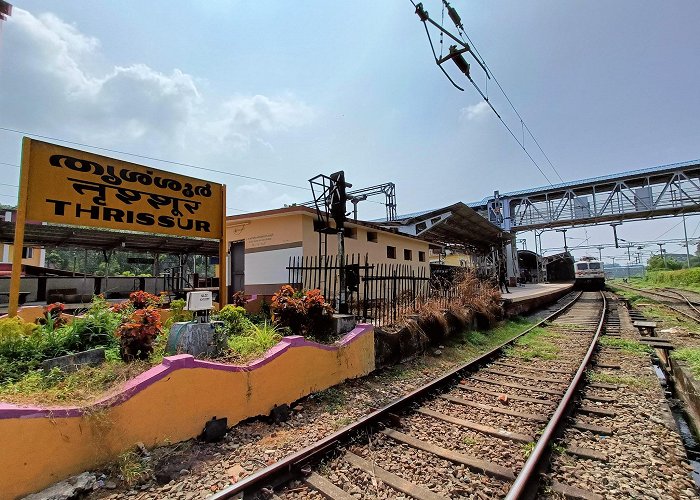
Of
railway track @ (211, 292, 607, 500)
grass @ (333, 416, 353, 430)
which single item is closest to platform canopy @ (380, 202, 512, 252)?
railway track @ (211, 292, 607, 500)

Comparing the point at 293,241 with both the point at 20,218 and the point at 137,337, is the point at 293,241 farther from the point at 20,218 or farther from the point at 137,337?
the point at 137,337

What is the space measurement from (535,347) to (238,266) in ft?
31.9

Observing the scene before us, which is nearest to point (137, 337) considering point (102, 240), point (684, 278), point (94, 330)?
point (94, 330)

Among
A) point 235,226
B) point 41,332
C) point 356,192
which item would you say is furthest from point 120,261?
point 41,332

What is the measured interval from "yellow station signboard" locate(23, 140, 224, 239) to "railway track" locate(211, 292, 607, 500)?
489cm

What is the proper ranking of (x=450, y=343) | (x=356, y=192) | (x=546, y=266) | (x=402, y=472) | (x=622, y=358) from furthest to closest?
(x=546, y=266)
(x=356, y=192)
(x=450, y=343)
(x=622, y=358)
(x=402, y=472)

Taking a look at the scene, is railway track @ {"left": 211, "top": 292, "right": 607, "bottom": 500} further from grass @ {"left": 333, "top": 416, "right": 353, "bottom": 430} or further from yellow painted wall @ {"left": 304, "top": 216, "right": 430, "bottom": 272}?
yellow painted wall @ {"left": 304, "top": 216, "right": 430, "bottom": 272}

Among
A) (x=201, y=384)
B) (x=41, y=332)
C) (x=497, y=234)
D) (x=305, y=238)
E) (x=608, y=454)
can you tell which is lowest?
(x=608, y=454)

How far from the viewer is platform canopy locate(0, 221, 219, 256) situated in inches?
413

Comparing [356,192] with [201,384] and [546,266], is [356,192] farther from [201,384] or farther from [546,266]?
[546,266]

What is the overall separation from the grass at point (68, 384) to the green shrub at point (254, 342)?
1201 millimetres

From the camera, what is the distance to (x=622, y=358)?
777 centimetres

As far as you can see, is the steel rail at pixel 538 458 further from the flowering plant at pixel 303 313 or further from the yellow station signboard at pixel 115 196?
the yellow station signboard at pixel 115 196

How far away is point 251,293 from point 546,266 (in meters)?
48.8
